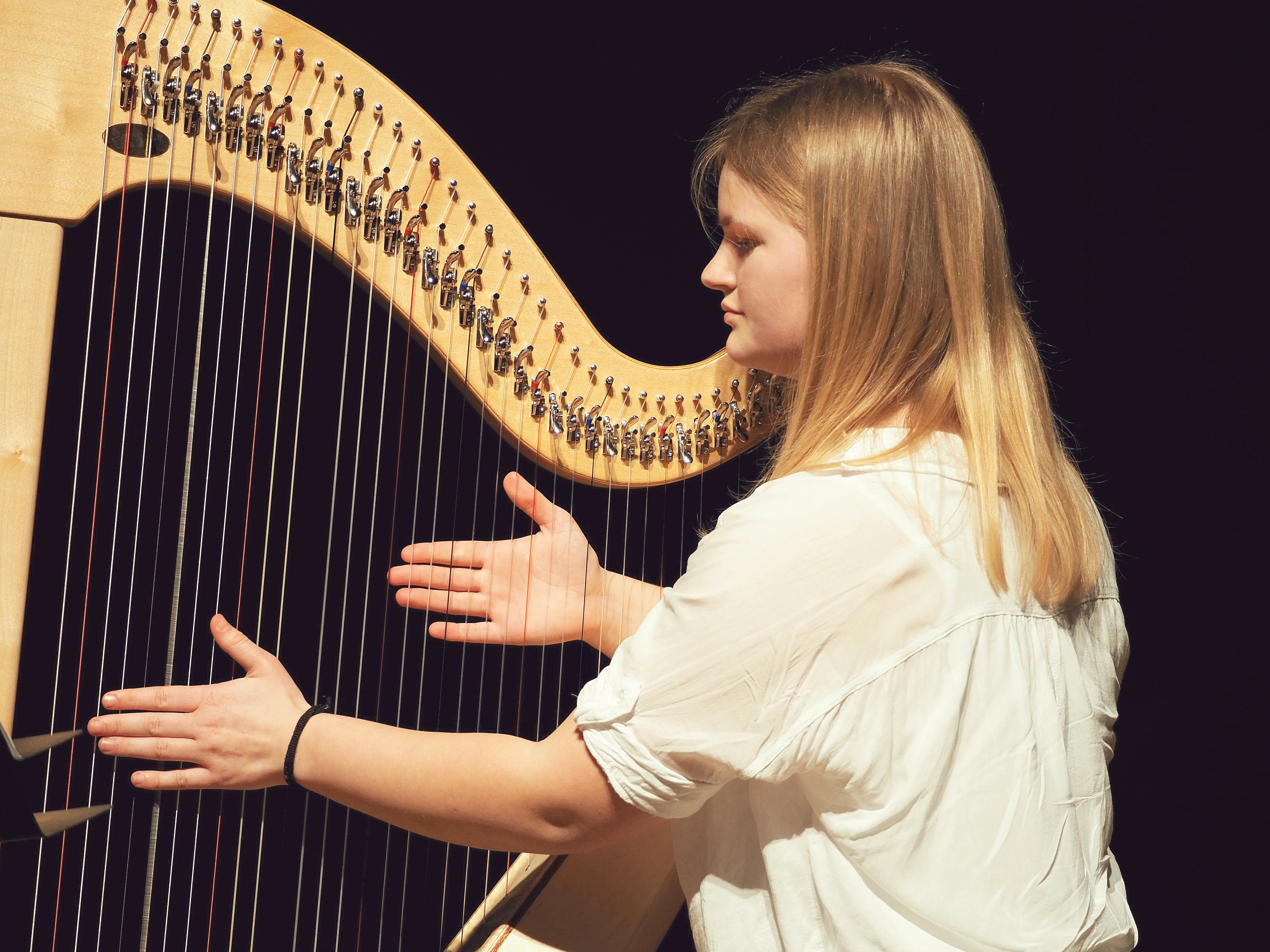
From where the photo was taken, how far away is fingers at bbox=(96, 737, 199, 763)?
41.1 inches

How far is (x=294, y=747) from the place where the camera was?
1.10 m

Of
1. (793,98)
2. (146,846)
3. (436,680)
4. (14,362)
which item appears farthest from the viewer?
(436,680)

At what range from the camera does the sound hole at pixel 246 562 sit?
1649 millimetres

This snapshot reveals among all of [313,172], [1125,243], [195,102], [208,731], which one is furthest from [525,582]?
[1125,243]

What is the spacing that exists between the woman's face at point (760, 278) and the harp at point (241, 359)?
0.58 feet

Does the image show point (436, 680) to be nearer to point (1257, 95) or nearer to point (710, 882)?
point (710, 882)

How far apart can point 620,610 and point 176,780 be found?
620 mm

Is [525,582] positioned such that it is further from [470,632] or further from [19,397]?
[19,397]

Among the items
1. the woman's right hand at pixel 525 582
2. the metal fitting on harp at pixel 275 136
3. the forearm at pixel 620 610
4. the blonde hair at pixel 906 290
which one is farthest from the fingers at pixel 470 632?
the metal fitting on harp at pixel 275 136

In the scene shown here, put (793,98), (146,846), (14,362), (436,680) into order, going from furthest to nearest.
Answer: (436,680), (146,846), (793,98), (14,362)

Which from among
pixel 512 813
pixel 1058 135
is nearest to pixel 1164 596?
pixel 1058 135

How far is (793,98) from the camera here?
47.4 inches

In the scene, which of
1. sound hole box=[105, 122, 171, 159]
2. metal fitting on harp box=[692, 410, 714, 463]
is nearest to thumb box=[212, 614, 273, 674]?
sound hole box=[105, 122, 171, 159]

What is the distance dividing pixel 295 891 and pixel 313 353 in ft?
2.93
